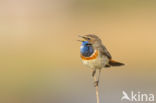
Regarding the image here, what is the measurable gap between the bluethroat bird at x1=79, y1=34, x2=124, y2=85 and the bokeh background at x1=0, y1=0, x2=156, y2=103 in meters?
2.35

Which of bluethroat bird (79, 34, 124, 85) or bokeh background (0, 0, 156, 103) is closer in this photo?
bluethroat bird (79, 34, 124, 85)

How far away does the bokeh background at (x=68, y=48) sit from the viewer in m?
6.87

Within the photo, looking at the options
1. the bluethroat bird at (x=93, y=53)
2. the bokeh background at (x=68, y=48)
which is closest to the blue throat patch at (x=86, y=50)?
the bluethroat bird at (x=93, y=53)

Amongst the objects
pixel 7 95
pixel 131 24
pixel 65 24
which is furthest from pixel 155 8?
pixel 7 95

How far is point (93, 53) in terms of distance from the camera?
12.6ft

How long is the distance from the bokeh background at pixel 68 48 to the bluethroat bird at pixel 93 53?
7.70 feet

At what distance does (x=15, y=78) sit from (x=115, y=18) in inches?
77.2

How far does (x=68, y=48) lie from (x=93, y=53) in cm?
419

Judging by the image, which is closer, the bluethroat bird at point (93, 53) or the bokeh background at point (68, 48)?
the bluethroat bird at point (93, 53)

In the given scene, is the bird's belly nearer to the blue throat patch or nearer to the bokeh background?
the blue throat patch

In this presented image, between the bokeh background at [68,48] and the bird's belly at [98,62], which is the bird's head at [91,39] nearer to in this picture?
the bird's belly at [98,62]

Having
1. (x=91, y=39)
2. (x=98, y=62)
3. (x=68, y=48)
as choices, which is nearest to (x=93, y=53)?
(x=98, y=62)

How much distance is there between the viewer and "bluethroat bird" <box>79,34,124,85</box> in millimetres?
3699

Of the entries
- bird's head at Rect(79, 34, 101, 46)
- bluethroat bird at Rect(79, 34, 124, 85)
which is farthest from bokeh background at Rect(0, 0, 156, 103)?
bird's head at Rect(79, 34, 101, 46)
